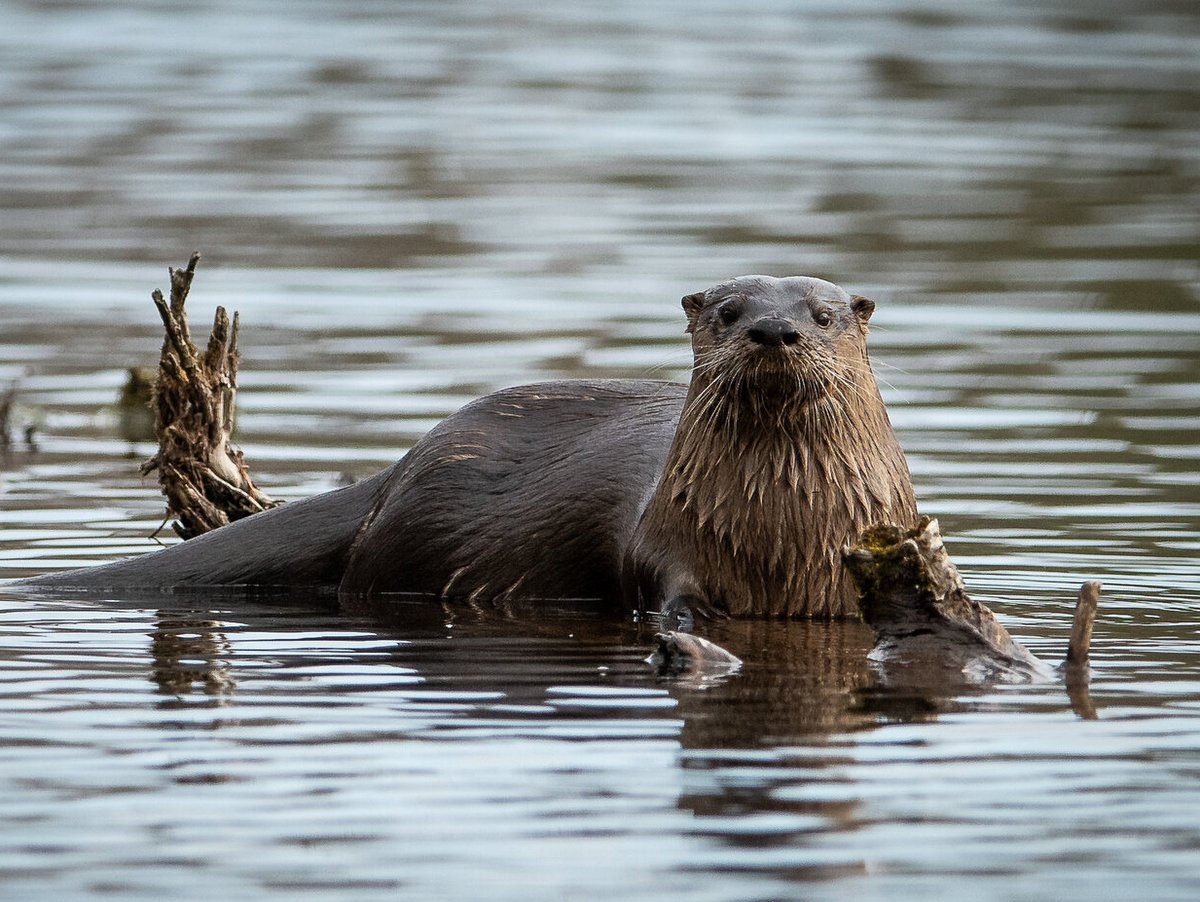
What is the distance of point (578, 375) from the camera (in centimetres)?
1034

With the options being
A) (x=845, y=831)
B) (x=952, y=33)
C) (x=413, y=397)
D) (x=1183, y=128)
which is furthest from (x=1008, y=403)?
(x=952, y=33)

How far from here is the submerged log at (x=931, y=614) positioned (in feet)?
16.4

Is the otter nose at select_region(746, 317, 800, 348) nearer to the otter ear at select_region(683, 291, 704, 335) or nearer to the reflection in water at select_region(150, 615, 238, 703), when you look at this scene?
the otter ear at select_region(683, 291, 704, 335)

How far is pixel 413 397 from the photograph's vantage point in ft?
33.1

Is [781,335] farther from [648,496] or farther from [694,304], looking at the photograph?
[648,496]

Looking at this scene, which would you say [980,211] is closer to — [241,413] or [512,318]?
[512,318]

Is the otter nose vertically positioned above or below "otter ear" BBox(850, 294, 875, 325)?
below

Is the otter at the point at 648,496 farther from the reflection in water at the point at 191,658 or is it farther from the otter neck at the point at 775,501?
the reflection in water at the point at 191,658

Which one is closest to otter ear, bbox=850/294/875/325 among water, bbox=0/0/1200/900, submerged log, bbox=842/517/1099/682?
water, bbox=0/0/1200/900

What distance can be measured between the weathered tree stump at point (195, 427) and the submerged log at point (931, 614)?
2.41 metres

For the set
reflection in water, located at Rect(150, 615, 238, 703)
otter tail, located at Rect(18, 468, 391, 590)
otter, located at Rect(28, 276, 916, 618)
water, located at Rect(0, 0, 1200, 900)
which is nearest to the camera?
water, located at Rect(0, 0, 1200, 900)

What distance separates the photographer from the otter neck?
5918 mm

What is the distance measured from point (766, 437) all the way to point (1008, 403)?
13.8 ft

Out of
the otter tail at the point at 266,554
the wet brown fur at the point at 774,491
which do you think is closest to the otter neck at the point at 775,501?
the wet brown fur at the point at 774,491
